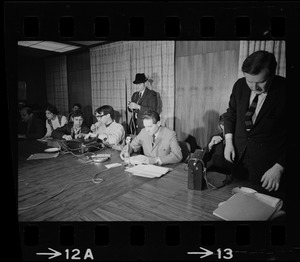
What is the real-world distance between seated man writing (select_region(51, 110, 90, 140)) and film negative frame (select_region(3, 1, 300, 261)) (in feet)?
2.65

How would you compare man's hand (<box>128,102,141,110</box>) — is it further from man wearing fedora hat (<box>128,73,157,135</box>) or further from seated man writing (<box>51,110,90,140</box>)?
seated man writing (<box>51,110,90,140</box>)

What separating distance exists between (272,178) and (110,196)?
3.50 ft

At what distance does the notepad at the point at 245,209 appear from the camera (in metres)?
0.92

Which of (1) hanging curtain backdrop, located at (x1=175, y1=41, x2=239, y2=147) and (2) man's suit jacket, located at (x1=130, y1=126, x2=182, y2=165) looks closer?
(2) man's suit jacket, located at (x1=130, y1=126, x2=182, y2=165)

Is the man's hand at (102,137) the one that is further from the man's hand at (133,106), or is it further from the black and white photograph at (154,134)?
the man's hand at (133,106)

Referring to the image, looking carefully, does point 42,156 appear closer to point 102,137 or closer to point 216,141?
point 102,137

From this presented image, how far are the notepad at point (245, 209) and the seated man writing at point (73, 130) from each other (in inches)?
62.4

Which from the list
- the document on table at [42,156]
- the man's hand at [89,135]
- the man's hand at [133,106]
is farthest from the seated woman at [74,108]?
the man's hand at [133,106]

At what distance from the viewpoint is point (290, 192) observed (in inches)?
46.7
